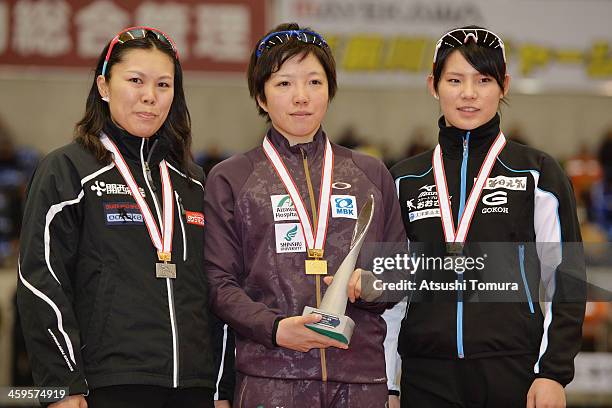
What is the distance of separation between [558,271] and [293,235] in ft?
3.28

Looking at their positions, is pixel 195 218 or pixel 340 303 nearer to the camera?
pixel 340 303

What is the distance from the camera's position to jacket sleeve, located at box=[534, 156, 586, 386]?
2.86m

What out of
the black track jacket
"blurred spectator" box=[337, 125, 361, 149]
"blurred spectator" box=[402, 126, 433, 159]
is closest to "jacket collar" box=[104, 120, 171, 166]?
the black track jacket

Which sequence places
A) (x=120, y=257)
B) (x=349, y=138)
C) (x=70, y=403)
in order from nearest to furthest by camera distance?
(x=70, y=403)
(x=120, y=257)
(x=349, y=138)

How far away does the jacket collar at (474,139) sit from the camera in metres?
3.21

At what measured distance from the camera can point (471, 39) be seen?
10.6 feet

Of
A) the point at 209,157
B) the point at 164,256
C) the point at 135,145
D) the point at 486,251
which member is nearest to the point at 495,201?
the point at 486,251

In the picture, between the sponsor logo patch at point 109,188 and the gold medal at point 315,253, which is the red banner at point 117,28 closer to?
the sponsor logo patch at point 109,188

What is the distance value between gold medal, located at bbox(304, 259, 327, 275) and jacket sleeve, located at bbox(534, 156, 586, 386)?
33.1 inches

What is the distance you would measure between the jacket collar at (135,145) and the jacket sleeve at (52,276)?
24cm

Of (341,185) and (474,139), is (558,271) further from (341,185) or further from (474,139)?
(341,185)

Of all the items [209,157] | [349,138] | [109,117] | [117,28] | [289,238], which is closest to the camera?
[289,238]

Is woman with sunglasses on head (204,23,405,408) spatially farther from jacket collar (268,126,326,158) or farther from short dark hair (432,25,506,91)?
short dark hair (432,25,506,91)

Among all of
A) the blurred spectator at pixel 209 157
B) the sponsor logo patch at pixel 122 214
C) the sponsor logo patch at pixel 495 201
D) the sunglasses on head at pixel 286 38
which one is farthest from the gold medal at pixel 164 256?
the blurred spectator at pixel 209 157
